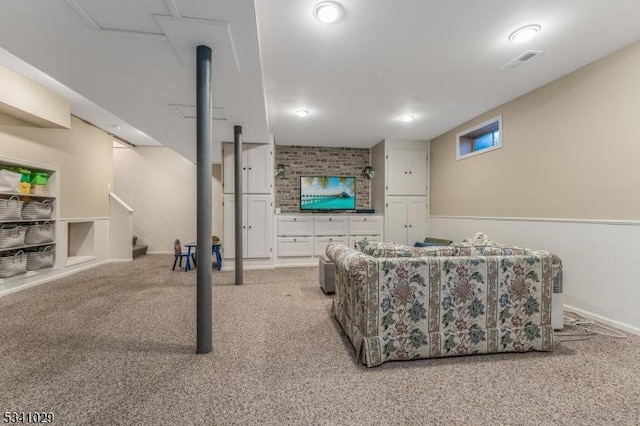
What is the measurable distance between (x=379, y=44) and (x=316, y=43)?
1.87 feet

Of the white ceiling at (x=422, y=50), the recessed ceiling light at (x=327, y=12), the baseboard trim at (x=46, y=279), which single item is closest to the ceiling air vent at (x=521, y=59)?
the white ceiling at (x=422, y=50)

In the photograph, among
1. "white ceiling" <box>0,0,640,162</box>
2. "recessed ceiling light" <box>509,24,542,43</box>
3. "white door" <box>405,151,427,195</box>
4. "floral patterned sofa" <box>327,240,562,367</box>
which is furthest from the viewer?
"white door" <box>405,151,427,195</box>

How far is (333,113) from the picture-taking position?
425 centimetres

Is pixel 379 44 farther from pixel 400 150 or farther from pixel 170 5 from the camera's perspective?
pixel 400 150

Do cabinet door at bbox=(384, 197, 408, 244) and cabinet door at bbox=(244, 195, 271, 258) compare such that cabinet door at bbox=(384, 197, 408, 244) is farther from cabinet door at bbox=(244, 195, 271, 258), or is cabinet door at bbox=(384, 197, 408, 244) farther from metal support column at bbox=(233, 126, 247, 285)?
metal support column at bbox=(233, 126, 247, 285)

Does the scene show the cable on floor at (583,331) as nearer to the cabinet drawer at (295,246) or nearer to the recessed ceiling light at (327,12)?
the recessed ceiling light at (327,12)

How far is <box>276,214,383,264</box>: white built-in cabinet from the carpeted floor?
2465 millimetres

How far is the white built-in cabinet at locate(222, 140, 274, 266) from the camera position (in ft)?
16.4

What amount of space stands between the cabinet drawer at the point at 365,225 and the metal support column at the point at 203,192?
378 cm

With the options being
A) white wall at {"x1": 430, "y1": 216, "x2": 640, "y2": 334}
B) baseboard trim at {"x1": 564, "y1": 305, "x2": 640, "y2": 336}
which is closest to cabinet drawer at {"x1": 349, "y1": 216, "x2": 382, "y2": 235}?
white wall at {"x1": 430, "y1": 216, "x2": 640, "y2": 334}

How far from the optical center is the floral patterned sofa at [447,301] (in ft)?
6.51

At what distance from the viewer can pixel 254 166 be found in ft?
16.7

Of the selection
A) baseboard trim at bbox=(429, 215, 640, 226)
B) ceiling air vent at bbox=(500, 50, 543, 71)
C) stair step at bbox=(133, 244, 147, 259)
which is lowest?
stair step at bbox=(133, 244, 147, 259)

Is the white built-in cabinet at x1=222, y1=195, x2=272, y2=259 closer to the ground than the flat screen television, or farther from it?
closer to the ground
